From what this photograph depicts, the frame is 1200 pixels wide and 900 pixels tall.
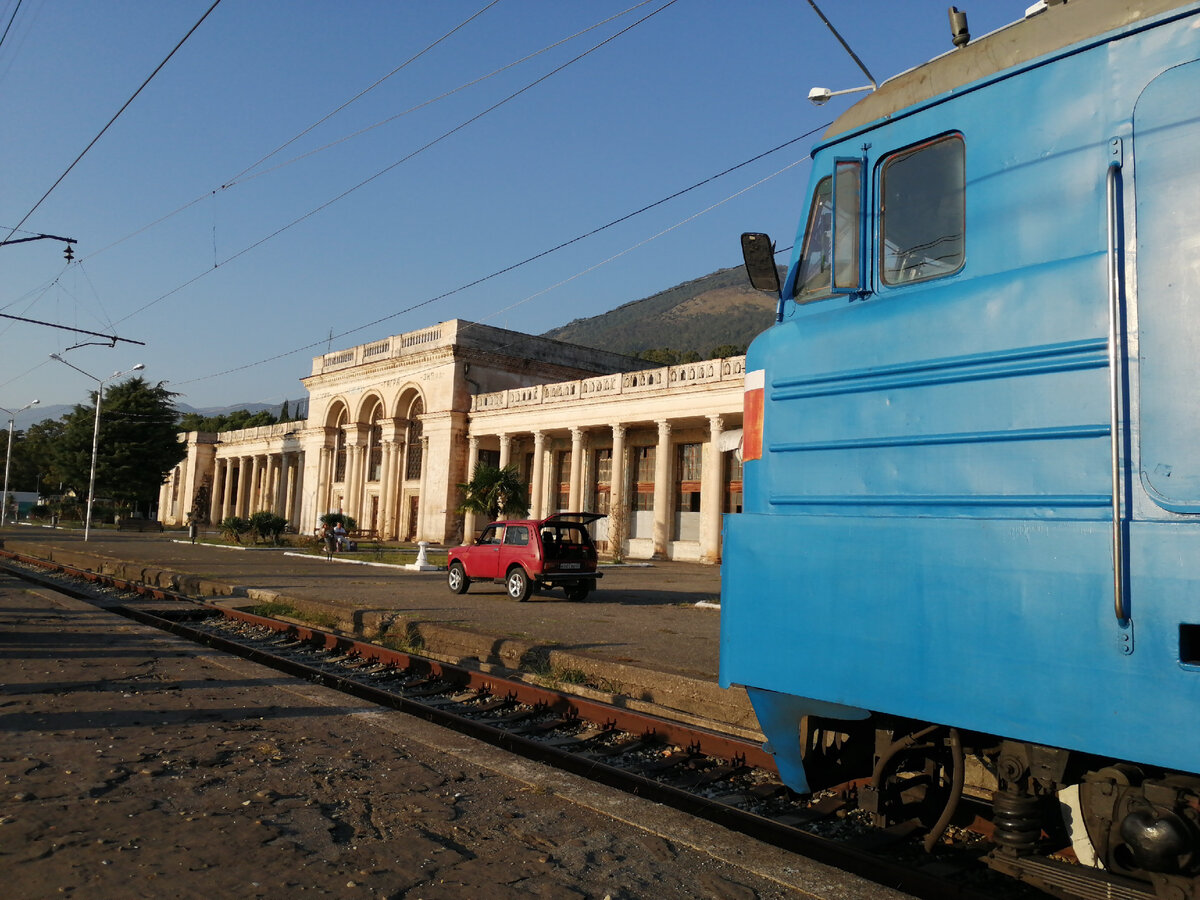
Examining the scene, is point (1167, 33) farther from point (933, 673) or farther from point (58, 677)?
point (58, 677)

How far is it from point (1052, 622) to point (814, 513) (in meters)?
1.19

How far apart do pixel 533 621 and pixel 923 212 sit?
11253mm

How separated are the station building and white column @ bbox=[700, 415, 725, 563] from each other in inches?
3.3

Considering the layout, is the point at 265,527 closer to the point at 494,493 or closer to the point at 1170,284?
the point at 494,493

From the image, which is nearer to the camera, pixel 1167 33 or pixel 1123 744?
pixel 1123 744

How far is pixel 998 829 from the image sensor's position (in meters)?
3.50

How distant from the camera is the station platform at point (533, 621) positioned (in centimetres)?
809

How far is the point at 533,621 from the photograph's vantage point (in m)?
14.1

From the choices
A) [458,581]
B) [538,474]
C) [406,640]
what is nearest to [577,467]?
[538,474]

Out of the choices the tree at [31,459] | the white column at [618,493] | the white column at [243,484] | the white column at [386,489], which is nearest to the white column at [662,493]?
the white column at [618,493]

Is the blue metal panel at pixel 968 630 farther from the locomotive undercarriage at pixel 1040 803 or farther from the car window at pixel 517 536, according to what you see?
the car window at pixel 517 536

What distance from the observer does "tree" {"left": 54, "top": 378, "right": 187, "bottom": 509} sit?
59.2 metres

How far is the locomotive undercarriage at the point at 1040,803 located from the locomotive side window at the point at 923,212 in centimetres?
203

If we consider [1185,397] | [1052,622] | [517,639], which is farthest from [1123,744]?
[517,639]
